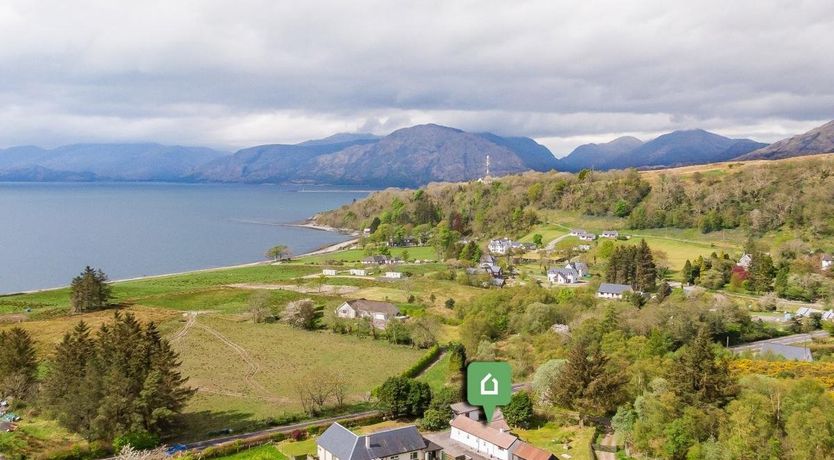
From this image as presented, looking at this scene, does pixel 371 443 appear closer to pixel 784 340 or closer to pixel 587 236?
pixel 784 340

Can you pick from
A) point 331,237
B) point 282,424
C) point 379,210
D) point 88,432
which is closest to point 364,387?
point 282,424

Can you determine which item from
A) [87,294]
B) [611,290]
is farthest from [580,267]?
[87,294]

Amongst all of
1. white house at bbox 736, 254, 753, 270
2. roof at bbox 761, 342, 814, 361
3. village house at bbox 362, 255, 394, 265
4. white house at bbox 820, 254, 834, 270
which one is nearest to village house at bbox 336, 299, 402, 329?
roof at bbox 761, 342, 814, 361

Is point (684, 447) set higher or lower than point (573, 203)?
lower

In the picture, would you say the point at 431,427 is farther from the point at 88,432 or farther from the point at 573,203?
the point at 573,203

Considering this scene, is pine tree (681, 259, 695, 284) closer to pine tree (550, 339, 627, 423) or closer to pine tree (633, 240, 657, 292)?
pine tree (633, 240, 657, 292)

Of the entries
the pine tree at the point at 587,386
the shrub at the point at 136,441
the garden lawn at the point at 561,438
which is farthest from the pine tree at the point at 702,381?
the shrub at the point at 136,441

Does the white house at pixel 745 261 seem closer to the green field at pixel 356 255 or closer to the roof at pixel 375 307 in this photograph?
the roof at pixel 375 307
